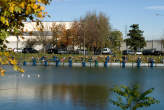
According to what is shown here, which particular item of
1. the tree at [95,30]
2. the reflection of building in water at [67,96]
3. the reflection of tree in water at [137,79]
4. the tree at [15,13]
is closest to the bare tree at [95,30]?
the tree at [95,30]

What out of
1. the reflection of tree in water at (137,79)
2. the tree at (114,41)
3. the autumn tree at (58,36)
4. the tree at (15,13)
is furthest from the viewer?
the tree at (114,41)

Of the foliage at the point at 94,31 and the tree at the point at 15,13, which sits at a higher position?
the foliage at the point at 94,31

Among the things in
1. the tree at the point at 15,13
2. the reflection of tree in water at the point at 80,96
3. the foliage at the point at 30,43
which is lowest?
the reflection of tree in water at the point at 80,96

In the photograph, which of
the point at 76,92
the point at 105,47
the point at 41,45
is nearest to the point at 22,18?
the point at 76,92

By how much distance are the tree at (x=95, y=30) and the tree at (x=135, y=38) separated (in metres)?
A: 9.20

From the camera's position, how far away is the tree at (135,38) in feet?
236

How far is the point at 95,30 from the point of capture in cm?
6194

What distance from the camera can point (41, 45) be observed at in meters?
73.9

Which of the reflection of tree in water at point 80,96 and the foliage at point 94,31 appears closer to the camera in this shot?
the reflection of tree in water at point 80,96

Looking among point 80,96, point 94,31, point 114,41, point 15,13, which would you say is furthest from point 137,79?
point 114,41

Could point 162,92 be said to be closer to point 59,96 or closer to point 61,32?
point 59,96

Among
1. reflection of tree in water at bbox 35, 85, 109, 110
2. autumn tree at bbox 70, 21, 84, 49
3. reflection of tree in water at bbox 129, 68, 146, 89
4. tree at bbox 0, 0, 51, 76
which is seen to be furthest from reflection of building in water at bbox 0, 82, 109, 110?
autumn tree at bbox 70, 21, 84, 49

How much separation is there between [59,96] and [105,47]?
55002mm

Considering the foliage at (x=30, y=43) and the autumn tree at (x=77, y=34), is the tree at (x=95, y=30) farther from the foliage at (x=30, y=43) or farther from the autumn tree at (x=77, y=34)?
the foliage at (x=30, y=43)
